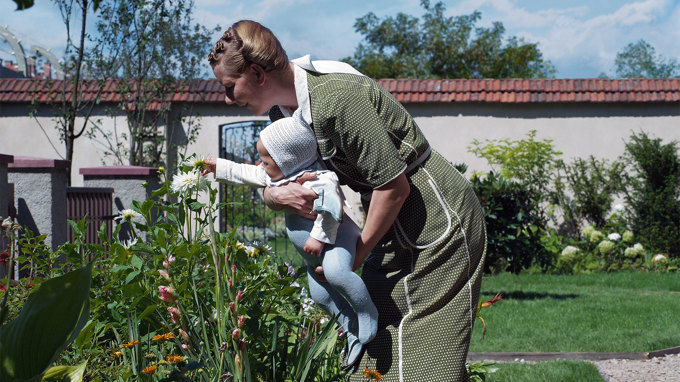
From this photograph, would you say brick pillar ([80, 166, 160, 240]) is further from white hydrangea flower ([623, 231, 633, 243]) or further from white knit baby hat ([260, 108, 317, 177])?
white hydrangea flower ([623, 231, 633, 243])

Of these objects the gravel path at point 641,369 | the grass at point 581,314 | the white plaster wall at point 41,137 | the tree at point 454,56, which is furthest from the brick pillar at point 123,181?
the tree at point 454,56

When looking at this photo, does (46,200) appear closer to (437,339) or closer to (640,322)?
(437,339)

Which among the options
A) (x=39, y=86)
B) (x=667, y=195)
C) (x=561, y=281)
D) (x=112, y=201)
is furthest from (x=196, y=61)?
(x=667, y=195)

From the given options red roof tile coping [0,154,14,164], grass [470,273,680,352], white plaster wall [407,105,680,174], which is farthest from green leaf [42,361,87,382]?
white plaster wall [407,105,680,174]

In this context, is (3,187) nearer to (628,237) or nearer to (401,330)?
(401,330)

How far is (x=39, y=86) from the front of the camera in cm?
1354

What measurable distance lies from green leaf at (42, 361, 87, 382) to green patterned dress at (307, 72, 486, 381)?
0.70m

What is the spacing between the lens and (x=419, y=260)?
1851mm

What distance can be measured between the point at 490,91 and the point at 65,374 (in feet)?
39.9

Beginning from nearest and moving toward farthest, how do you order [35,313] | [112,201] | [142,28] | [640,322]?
[35,313], [640,322], [112,201], [142,28]

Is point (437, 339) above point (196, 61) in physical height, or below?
below

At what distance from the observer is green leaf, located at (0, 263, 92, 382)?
144cm

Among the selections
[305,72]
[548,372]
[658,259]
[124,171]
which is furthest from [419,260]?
[658,259]

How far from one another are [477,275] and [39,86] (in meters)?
13.3
